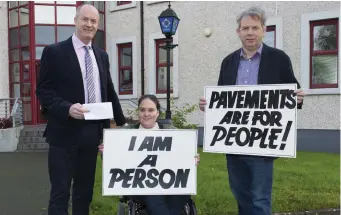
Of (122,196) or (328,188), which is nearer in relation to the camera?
(122,196)

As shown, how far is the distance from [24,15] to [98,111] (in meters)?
13.9

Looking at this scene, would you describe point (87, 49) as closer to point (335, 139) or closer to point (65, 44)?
point (65, 44)

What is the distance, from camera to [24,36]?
15.6m

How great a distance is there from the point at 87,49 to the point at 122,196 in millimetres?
1307

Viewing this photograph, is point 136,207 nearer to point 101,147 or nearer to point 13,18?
point 101,147

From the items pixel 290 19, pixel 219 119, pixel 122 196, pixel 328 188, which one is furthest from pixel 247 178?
pixel 290 19

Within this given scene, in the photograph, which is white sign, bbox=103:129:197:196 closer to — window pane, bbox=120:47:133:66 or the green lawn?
the green lawn

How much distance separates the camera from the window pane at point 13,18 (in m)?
15.9

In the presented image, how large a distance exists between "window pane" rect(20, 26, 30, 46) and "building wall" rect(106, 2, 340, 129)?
11.8 ft

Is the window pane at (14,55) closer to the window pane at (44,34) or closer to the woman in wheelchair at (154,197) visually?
the window pane at (44,34)

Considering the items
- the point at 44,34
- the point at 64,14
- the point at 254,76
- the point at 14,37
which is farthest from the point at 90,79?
the point at 14,37

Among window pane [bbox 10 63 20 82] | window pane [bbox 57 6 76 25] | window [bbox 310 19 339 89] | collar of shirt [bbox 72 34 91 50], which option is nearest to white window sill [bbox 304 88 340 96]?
window [bbox 310 19 339 89]

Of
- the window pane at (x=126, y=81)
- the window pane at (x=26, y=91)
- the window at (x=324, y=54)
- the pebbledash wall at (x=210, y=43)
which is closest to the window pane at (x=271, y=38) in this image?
the pebbledash wall at (x=210, y=43)

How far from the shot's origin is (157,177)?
3.32 meters
